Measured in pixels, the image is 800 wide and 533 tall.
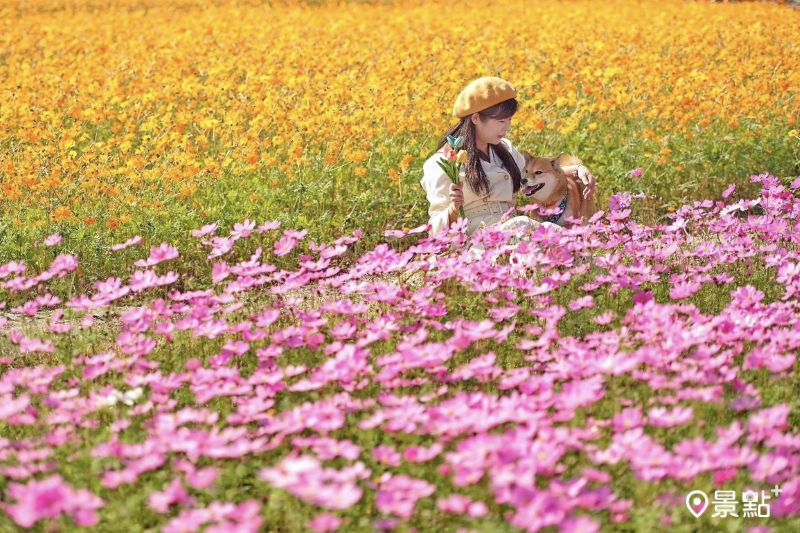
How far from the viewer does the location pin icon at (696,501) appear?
2.79 m

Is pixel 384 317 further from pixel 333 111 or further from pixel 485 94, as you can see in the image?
pixel 333 111

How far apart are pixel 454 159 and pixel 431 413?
2244 millimetres

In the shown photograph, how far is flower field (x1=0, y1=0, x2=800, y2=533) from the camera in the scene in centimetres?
278

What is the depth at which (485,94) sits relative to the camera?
16.6ft

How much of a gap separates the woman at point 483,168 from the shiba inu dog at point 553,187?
68mm

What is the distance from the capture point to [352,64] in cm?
992

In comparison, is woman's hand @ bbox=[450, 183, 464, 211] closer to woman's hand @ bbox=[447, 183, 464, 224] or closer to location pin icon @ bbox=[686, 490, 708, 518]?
woman's hand @ bbox=[447, 183, 464, 224]

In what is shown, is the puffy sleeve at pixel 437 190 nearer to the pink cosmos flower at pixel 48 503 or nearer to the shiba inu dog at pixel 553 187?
the shiba inu dog at pixel 553 187

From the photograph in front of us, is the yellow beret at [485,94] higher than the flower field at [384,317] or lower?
higher

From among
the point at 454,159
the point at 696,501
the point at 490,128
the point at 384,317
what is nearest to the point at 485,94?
the point at 490,128

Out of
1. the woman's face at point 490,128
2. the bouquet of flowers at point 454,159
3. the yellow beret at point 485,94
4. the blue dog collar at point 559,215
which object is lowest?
the blue dog collar at point 559,215

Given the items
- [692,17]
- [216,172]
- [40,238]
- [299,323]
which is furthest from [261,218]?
[692,17]

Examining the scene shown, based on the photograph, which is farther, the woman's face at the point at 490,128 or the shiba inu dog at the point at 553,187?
the shiba inu dog at the point at 553,187

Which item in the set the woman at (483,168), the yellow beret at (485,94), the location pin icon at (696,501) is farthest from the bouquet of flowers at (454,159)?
the location pin icon at (696,501)
